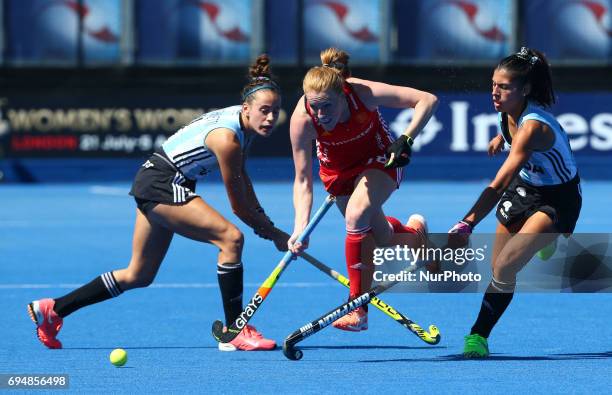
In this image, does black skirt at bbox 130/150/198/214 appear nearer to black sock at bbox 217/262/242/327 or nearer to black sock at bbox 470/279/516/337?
black sock at bbox 217/262/242/327

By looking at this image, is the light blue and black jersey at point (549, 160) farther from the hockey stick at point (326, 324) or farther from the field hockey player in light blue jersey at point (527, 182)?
the hockey stick at point (326, 324)

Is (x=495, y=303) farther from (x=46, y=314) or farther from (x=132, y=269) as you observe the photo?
(x=46, y=314)

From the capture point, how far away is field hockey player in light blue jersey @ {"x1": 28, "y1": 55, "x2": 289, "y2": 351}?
664 centimetres

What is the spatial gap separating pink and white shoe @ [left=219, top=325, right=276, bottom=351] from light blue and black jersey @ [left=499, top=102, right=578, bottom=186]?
1.54 metres

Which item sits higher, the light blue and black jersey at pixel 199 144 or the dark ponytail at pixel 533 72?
the dark ponytail at pixel 533 72

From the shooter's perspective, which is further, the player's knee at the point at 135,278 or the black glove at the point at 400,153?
the player's knee at the point at 135,278

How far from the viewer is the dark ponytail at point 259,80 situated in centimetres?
666

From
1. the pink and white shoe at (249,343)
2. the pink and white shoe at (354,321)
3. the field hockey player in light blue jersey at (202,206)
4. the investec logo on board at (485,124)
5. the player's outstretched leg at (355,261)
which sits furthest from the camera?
the investec logo on board at (485,124)

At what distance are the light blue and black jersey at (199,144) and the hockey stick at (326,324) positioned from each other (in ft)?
3.00

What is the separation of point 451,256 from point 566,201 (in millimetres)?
664

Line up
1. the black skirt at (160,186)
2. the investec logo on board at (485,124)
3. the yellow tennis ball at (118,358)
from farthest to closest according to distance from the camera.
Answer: the investec logo on board at (485,124)
the black skirt at (160,186)
the yellow tennis ball at (118,358)

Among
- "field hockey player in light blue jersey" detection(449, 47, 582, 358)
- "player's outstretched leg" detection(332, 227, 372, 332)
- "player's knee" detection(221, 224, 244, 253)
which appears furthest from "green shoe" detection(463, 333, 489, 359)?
"player's knee" detection(221, 224, 244, 253)

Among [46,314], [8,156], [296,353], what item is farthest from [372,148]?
[8,156]

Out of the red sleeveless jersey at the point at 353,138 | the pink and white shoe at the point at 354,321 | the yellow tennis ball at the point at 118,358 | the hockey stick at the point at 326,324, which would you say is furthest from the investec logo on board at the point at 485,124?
the yellow tennis ball at the point at 118,358
